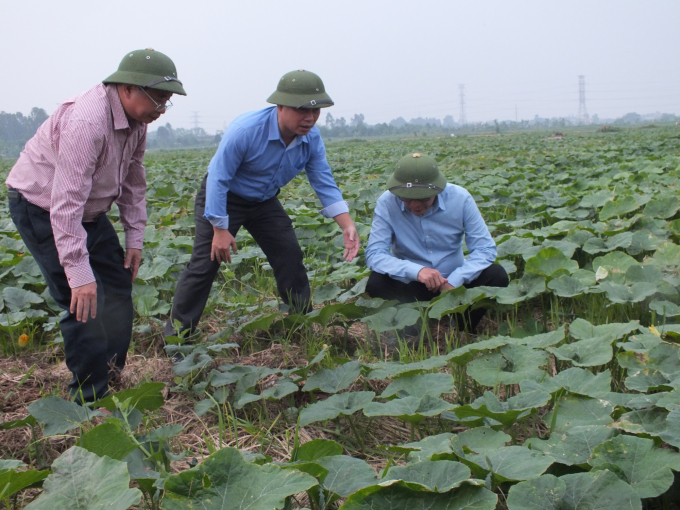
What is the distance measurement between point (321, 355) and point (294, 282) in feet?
3.48

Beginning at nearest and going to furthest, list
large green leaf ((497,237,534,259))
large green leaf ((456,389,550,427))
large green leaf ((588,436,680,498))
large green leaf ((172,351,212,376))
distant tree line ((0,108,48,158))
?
large green leaf ((588,436,680,498))
large green leaf ((456,389,550,427))
large green leaf ((172,351,212,376))
large green leaf ((497,237,534,259))
distant tree line ((0,108,48,158))

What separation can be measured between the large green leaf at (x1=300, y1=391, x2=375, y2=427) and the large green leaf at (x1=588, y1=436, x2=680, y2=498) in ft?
2.50

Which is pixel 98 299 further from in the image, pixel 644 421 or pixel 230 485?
pixel 644 421

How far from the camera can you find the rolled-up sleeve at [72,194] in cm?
226

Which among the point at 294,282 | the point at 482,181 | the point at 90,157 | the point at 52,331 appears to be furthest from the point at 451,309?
the point at 482,181

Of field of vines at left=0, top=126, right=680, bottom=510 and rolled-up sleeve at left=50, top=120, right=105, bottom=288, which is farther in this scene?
rolled-up sleeve at left=50, top=120, right=105, bottom=288

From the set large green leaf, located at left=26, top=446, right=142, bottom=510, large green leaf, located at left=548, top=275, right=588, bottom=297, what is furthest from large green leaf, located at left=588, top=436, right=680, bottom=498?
large green leaf, located at left=548, top=275, right=588, bottom=297

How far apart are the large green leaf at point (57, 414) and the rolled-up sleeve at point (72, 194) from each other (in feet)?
Answer: 1.43

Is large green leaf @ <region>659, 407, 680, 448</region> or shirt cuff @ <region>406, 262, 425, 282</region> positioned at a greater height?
shirt cuff @ <region>406, 262, 425, 282</region>

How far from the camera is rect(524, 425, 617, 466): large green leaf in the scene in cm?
166

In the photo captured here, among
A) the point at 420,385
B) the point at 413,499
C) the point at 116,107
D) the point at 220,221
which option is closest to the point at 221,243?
the point at 220,221

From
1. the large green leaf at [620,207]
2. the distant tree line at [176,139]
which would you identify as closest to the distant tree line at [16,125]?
the distant tree line at [176,139]

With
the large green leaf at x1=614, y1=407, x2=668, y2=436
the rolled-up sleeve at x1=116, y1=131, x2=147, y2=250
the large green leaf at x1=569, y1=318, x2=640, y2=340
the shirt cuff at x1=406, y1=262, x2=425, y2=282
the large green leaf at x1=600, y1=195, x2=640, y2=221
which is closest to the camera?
the large green leaf at x1=614, y1=407, x2=668, y2=436

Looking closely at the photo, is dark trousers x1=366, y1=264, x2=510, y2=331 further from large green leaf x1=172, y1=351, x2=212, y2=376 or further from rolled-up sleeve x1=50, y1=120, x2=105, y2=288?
rolled-up sleeve x1=50, y1=120, x2=105, y2=288
